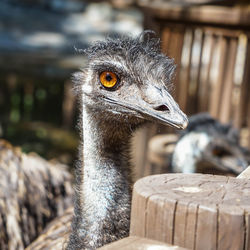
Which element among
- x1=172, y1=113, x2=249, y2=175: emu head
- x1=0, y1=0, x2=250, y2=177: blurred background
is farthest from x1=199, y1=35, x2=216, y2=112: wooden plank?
x1=172, y1=113, x2=249, y2=175: emu head

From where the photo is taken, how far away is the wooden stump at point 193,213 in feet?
5.10

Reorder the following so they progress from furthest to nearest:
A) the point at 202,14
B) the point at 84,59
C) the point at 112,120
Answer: the point at 84,59 < the point at 202,14 < the point at 112,120

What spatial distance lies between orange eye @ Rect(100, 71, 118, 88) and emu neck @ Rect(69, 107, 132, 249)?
0.14 metres

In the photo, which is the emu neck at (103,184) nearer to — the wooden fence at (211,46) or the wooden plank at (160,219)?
the wooden plank at (160,219)

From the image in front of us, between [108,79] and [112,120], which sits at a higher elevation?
[108,79]

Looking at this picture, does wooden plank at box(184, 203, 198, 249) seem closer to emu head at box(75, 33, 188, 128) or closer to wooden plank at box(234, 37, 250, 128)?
emu head at box(75, 33, 188, 128)

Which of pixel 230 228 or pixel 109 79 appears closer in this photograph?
pixel 230 228

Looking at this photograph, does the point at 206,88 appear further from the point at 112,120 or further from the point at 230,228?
the point at 230,228

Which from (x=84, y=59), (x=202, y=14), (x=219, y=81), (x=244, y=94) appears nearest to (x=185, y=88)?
(x=219, y=81)

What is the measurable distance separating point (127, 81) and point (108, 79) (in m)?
0.12

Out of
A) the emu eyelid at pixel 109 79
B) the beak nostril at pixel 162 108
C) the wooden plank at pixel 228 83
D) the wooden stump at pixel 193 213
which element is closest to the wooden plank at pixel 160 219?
the wooden stump at pixel 193 213

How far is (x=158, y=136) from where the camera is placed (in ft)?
18.3

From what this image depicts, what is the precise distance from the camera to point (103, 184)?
2.54 metres

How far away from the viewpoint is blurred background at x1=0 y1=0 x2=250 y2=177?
17.8 ft
